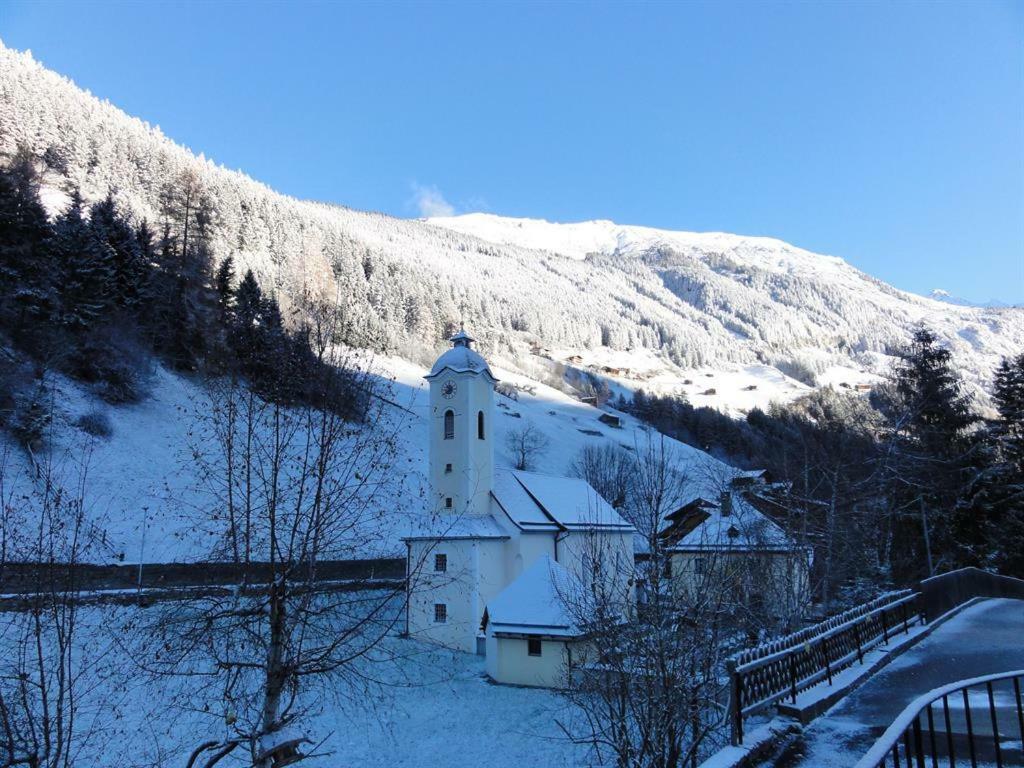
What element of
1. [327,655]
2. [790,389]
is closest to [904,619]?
[327,655]

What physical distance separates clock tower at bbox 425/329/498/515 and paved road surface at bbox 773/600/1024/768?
21.6 meters

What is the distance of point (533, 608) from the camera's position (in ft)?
85.6

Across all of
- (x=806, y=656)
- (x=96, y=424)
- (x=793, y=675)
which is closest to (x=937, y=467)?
(x=806, y=656)

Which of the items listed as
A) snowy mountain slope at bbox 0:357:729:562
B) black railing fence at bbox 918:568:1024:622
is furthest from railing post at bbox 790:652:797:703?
black railing fence at bbox 918:568:1024:622

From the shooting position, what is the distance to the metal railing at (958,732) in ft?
12.7

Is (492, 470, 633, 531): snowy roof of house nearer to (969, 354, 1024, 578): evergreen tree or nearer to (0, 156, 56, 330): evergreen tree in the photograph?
(969, 354, 1024, 578): evergreen tree

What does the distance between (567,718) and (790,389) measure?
6219 inches

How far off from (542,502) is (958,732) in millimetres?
28976

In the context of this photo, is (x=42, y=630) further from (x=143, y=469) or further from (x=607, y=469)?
(x=607, y=469)

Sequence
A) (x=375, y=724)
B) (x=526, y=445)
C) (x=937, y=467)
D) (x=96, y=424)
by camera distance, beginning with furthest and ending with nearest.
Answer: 1. (x=526, y=445)
2. (x=96, y=424)
3. (x=937, y=467)
4. (x=375, y=724)

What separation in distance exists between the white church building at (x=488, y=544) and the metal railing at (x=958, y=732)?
55.6 feet

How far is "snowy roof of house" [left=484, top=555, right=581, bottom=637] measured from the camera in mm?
25078

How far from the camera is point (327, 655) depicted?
24.8 ft

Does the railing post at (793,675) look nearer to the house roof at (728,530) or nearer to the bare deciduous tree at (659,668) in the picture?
the bare deciduous tree at (659,668)
